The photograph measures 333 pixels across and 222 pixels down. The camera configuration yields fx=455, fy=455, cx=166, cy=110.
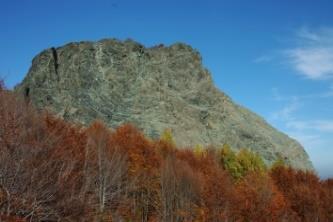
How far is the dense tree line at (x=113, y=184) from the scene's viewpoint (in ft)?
55.5

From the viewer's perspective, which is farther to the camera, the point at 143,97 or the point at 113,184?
the point at 143,97

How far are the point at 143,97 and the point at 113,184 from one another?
100499mm

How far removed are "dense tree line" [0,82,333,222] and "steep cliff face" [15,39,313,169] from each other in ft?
203

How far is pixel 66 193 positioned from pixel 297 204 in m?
55.9

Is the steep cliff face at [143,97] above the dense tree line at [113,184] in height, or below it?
above

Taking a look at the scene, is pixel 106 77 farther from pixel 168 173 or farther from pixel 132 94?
pixel 168 173

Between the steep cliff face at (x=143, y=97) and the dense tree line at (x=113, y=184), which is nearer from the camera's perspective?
the dense tree line at (x=113, y=184)

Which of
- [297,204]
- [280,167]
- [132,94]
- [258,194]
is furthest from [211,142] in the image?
[258,194]

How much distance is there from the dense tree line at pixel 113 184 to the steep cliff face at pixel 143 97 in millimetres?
61741

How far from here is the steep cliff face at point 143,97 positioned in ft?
442

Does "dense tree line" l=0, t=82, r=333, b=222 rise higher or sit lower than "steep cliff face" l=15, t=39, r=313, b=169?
lower

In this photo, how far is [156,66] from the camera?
533 ft

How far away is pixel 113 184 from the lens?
142 ft

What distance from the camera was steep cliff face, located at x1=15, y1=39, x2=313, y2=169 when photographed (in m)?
135
